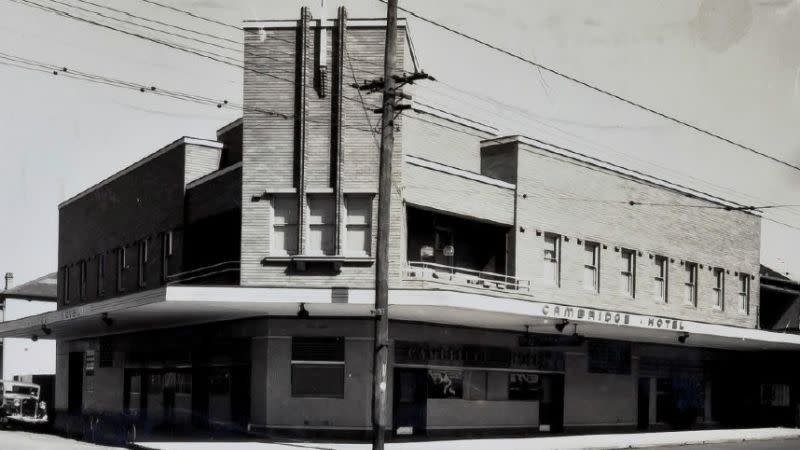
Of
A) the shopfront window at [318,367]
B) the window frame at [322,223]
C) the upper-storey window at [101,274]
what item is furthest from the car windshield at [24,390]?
the window frame at [322,223]

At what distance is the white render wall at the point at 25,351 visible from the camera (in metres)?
65.1

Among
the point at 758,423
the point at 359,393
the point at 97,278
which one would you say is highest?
the point at 97,278

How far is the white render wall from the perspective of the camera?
6514 centimetres

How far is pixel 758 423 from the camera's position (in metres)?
41.6

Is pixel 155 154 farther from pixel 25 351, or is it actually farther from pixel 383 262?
pixel 25 351

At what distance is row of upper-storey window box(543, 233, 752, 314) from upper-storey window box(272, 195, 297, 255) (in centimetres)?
938

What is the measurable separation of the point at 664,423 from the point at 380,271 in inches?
834

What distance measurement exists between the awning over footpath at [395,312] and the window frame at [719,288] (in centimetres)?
304

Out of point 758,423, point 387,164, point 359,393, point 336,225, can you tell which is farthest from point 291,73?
point 758,423

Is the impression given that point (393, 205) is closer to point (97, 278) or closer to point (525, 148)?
point (525, 148)

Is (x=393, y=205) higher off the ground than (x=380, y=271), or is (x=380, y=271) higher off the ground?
(x=393, y=205)

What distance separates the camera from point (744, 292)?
41625 mm

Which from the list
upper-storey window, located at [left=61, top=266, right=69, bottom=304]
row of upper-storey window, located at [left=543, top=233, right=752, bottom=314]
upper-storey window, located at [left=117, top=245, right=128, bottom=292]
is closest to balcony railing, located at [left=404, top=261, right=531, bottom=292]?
row of upper-storey window, located at [left=543, top=233, right=752, bottom=314]

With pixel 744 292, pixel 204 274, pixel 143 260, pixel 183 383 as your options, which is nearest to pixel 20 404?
pixel 183 383
